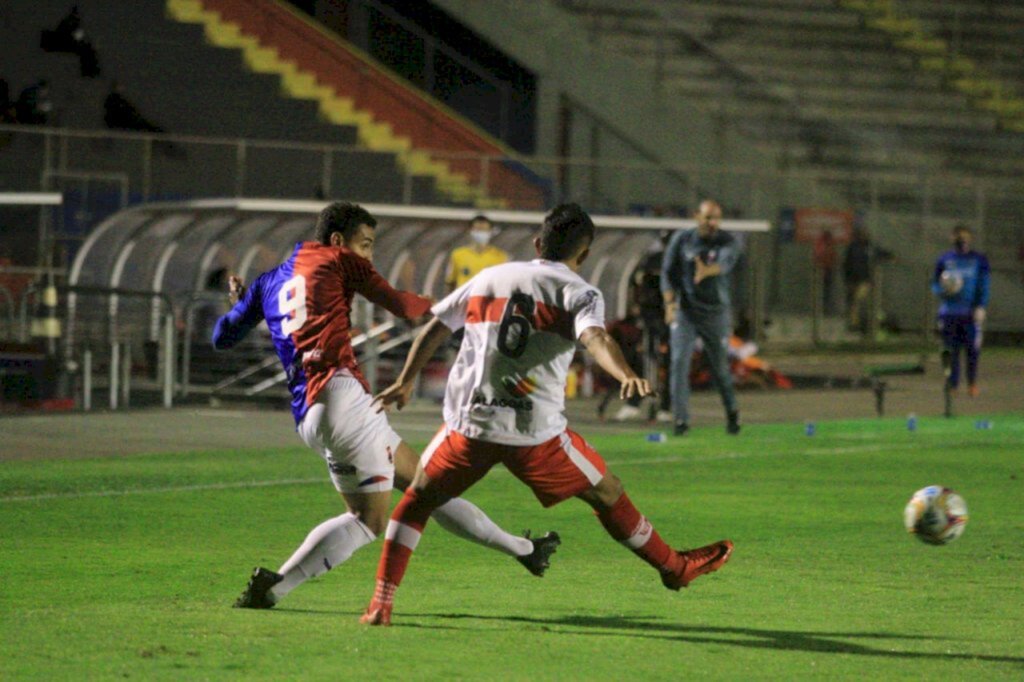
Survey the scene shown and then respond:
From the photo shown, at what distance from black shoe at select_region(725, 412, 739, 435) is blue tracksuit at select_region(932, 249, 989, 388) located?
23.2 feet

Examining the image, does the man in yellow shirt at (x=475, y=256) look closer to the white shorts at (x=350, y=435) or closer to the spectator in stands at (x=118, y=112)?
the spectator in stands at (x=118, y=112)

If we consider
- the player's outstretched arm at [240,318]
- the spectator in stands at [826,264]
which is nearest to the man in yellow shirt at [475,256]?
the spectator in stands at [826,264]

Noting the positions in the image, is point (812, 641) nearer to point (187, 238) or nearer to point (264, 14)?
point (187, 238)

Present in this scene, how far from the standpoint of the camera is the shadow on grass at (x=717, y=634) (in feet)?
24.9

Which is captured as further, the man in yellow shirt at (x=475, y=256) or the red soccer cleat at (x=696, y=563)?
the man in yellow shirt at (x=475, y=256)

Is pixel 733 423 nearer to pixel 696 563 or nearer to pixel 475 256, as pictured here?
pixel 475 256

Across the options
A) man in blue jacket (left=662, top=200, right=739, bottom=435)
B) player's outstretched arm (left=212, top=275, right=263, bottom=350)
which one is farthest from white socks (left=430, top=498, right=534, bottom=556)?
man in blue jacket (left=662, top=200, right=739, bottom=435)

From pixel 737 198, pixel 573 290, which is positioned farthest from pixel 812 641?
pixel 737 198

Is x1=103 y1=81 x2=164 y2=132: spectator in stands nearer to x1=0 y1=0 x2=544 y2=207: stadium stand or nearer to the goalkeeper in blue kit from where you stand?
x1=0 y1=0 x2=544 y2=207: stadium stand

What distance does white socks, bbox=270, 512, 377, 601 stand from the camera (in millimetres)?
8148

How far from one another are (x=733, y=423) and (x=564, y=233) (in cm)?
1052

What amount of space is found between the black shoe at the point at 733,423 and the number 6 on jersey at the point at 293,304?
33.9ft

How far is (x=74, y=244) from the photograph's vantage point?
2700 centimetres

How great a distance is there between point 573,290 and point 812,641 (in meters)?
1.75
